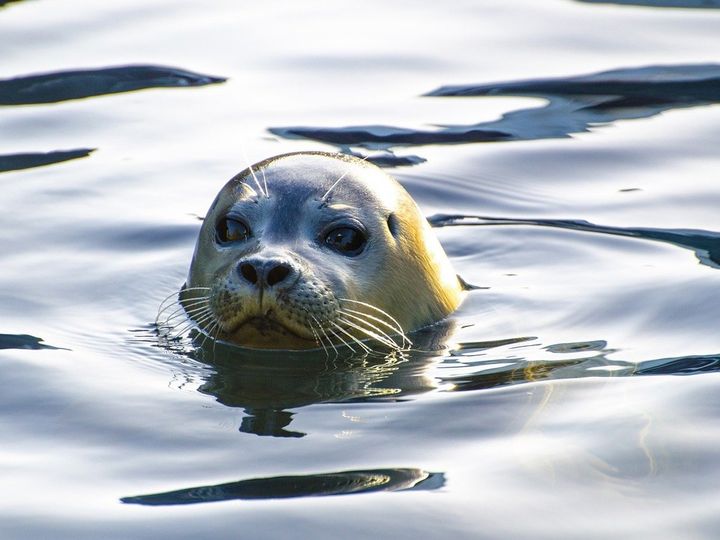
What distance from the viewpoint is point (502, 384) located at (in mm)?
5387

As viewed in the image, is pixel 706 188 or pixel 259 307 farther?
pixel 706 188

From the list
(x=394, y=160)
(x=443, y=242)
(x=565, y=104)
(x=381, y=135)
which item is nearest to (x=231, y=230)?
(x=443, y=242)

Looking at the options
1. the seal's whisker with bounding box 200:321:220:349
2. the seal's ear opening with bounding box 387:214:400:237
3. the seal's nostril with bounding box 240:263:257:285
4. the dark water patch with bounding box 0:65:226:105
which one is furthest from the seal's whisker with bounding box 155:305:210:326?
the dark water patch with bounding box 0:65:226:105

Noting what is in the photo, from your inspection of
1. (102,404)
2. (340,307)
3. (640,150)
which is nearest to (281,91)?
(640,150)

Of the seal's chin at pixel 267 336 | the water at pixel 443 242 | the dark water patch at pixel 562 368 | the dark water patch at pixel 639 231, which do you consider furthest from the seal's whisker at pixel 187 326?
the dark water patch at pixel 639 231

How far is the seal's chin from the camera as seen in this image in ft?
18.7

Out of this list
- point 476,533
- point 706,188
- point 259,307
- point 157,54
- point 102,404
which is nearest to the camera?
point 476,533

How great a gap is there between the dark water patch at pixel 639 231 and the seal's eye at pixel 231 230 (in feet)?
6.30

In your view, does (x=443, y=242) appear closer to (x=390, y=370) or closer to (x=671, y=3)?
(x=390, y=370)

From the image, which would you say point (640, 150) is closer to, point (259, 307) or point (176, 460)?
point (259, 307)

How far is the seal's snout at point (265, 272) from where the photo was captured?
5.55 m

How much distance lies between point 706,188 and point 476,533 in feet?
14.3

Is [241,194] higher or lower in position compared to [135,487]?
higher

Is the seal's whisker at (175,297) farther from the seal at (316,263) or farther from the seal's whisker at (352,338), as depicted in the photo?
the seal's whisker at (352,338)
